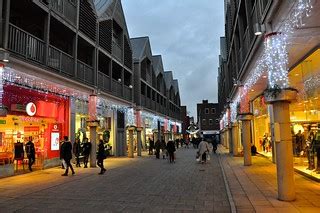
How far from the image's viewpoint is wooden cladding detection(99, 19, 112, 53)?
23244 millimetres

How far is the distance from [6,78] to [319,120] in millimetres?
15103

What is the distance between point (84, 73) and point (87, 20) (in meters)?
3.55

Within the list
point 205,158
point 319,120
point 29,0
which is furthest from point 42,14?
point 319,120

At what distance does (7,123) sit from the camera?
49.9ft

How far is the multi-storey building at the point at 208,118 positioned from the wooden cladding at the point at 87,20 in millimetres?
67690

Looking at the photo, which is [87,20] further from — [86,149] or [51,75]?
[86,149]

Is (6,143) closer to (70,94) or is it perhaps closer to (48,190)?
(70,94)

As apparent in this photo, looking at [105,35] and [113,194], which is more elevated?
[105,35]

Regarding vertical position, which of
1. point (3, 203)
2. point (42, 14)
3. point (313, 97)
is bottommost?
point (3, 203)

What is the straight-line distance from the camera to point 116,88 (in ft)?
86.1

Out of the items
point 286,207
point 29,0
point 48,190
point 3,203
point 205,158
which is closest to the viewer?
point 286,207

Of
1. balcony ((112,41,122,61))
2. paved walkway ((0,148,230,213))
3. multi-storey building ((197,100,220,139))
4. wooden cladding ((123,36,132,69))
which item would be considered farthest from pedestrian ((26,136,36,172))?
multi-storey building ((197,100,220,139))

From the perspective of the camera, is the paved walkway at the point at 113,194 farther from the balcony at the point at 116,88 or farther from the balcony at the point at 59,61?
the balcony at the point at 116,88

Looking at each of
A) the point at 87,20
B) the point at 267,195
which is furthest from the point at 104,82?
the point at 267,195
